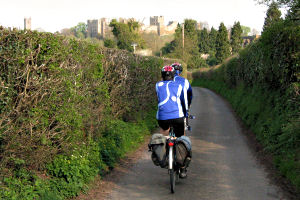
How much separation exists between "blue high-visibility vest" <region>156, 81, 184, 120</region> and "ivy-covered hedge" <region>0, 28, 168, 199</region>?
5.03 ft

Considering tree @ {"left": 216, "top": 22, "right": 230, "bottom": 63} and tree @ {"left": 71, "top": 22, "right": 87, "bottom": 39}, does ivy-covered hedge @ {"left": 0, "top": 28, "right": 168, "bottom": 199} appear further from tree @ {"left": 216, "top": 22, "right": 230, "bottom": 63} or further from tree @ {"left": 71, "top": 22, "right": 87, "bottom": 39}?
tree @ {"left": 216, "top": 22, "right": 230, "bottom": 63}

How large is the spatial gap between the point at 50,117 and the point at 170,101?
2.17 m

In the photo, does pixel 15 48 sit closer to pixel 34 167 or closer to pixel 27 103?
pixel 27 103

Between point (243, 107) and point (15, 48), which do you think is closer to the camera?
point (15, 48)

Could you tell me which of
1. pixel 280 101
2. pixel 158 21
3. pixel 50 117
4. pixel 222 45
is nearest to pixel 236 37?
pixel 222 45

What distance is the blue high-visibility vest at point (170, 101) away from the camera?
6.53 meters

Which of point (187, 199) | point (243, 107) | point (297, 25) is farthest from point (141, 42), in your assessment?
point (187, 199)

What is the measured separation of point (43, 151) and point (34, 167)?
0.35m

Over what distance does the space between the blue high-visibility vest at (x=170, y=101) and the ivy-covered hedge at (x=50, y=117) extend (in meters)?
1.53

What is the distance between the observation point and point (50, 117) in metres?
5.82

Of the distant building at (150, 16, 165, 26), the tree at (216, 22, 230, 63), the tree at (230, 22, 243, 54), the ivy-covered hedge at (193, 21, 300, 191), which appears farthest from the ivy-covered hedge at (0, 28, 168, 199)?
the distant building at (150, 16, 165, 26)

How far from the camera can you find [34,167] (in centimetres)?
570

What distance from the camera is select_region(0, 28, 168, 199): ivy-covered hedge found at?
16.0ft

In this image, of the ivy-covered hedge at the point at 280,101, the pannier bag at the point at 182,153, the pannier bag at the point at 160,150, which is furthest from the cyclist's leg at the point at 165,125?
the ivy-covered hedge at the point at 280,101
